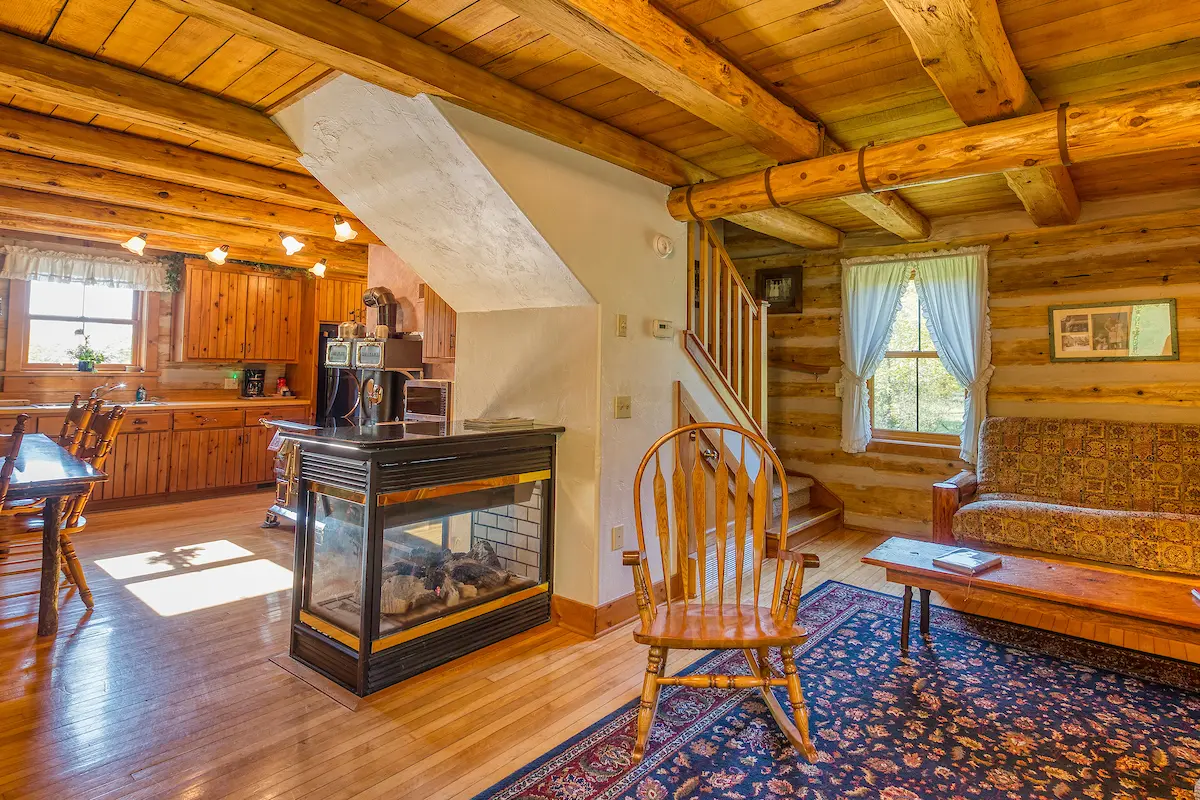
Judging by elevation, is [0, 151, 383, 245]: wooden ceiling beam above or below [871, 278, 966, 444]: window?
above

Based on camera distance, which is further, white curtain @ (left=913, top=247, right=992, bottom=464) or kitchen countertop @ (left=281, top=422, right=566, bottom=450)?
white curtain @ (left=913, top=247, right=992, bottom=464)

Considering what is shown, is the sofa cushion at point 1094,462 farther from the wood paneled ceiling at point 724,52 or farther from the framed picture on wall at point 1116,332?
the wood paneled ceiling at point 724,52

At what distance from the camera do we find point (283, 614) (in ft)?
10.3

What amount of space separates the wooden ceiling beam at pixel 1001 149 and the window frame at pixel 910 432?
8.02 feet

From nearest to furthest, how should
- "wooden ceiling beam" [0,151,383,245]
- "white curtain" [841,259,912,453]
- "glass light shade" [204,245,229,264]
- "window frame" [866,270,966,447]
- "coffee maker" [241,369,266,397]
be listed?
→ "wooden ceiling beam" [0,151,383,245] < "window frame" [866,270,966,447] < "white curtain" [841,259,912,453] < "glass light shade" [204,245,229,264] < "coffee maker" [241,369,266,397]

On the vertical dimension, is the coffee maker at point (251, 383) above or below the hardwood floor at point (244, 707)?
above

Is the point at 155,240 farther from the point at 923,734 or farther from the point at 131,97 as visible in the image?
the point at 923,734

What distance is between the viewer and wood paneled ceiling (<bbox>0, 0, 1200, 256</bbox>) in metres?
2.02

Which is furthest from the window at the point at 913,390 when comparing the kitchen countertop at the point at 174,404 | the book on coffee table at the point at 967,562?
the kitchen countertop at the point at 174,404

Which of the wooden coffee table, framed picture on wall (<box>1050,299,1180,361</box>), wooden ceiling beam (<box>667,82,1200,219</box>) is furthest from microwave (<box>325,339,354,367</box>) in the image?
framed picture on wall (<box>1050,299,1180,361</box>)

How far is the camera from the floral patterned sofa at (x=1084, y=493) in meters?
3.29

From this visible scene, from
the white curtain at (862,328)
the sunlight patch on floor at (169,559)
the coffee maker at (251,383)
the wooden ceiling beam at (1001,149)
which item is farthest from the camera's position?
the coffee maker at (251,383)

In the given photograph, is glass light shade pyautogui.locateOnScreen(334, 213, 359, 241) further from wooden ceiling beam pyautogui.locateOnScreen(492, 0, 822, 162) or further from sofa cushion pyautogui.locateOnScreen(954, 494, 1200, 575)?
sofa cushion pyautogui.locateOnScreen(954, 494, 1200, 575)

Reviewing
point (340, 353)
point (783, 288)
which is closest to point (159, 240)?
point (340, 353)
